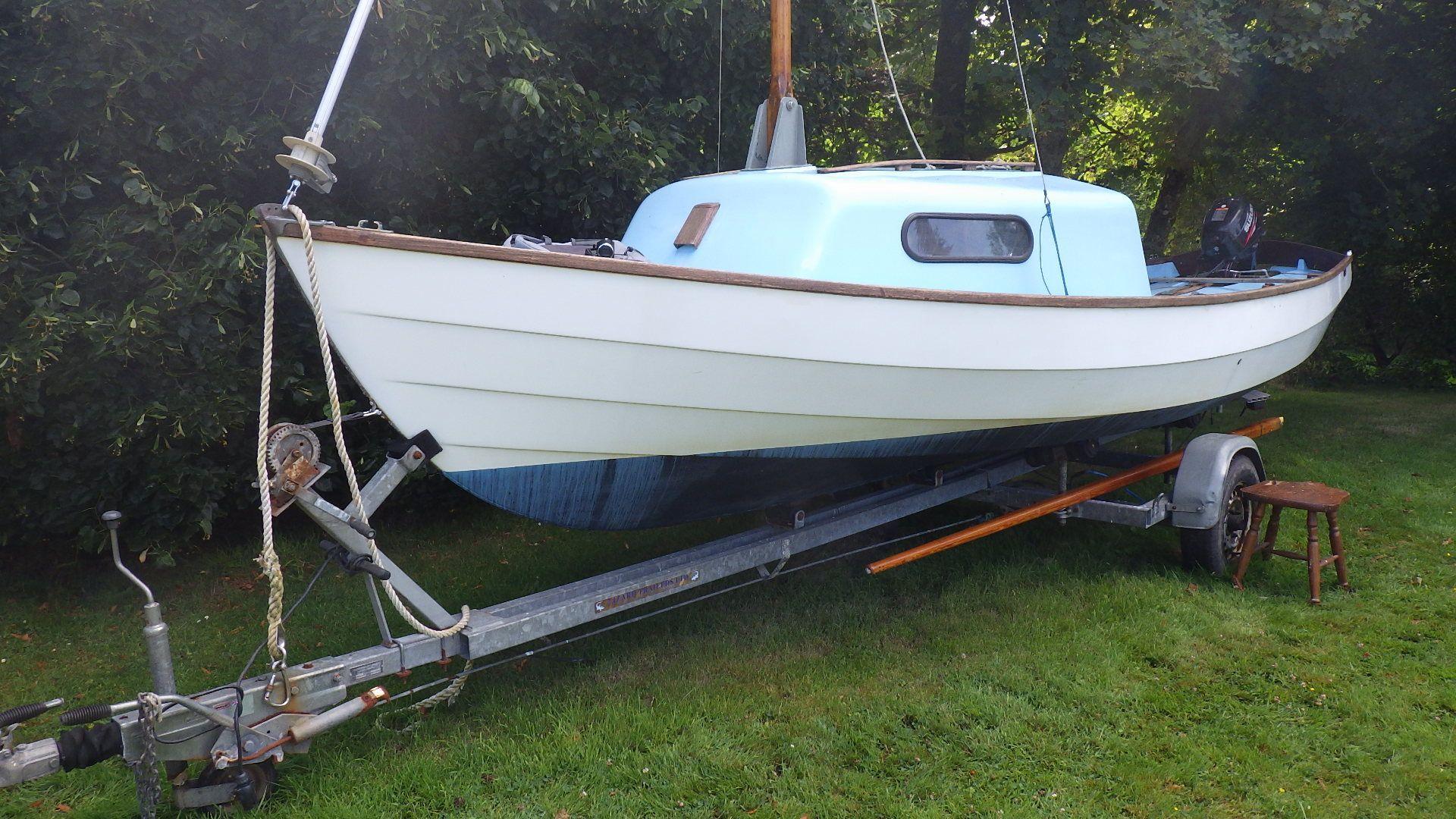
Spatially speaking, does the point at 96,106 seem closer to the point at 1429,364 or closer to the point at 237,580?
the point at 237,580

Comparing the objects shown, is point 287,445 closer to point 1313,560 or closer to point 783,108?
point 783,108

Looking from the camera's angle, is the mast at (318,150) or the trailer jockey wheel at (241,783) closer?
the mast at (318,150)

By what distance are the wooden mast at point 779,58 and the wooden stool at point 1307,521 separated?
9.98 ft

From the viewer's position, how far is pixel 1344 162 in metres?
10.4

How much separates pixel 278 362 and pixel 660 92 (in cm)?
324

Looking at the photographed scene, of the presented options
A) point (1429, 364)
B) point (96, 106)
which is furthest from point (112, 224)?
point (1429, 364)

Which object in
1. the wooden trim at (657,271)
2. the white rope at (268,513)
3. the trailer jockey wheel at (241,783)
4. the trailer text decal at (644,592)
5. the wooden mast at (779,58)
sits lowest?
the trailer jockey wheel at (241,783)

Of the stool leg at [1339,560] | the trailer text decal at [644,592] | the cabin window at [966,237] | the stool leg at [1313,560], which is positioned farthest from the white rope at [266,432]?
the stool leg at [1339,560]

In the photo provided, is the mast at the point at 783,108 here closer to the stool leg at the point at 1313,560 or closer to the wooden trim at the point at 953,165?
the wooden trim at the point at 953,165

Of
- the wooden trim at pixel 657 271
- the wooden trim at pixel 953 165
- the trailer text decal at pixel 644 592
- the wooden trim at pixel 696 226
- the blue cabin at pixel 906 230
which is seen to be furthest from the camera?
the wooden trim at pixel 953 165

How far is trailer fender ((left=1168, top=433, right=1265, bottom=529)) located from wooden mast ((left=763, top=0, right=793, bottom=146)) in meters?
2.63

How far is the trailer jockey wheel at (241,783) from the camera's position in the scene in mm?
3031

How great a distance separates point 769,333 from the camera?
137 inches

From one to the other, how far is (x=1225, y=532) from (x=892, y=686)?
7.59 feet
